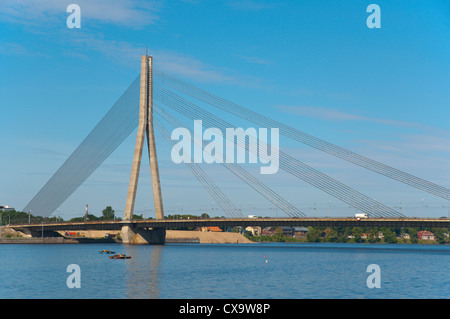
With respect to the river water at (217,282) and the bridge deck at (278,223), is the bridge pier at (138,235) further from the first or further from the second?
the river water at (217,282)

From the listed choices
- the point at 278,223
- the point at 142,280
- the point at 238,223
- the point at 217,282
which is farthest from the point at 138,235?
the point at 217,282

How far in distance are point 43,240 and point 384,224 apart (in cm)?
10085

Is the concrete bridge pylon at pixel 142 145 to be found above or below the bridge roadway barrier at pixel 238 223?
above

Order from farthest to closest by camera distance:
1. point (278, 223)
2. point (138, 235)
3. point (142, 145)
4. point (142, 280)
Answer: point (138, 235) < point (278, 223) < point (142, 145) < point (142, 280)

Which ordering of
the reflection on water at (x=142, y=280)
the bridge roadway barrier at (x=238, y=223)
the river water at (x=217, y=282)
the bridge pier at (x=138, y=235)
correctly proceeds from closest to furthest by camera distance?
the reflection on water at (x=142, y=280) → the river water at (x=217, y=282) → the bridge roadway barrier at (x=238, y=223) → the bridge pier at (x=138, y=235)

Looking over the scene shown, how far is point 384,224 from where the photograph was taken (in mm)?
125688

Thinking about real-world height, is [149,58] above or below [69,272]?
above

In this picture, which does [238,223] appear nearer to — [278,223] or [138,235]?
[278,223]

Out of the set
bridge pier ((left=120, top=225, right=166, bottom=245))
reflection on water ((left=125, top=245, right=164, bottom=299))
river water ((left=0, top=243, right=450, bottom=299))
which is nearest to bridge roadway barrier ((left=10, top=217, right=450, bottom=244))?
bridge pier ((left=120, top=225, right=166, bottom=245))

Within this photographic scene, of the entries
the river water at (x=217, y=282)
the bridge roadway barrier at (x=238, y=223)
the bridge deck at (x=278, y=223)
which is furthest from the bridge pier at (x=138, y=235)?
the river water at (x=217, y=282)
